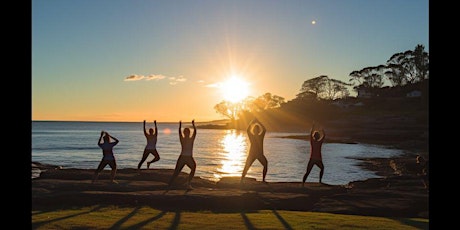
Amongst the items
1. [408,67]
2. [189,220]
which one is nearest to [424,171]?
[189,220]

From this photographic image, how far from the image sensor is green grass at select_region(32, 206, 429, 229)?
28.1ft

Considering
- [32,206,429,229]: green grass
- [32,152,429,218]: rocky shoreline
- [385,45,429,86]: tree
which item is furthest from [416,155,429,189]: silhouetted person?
[385,45,429,86]: tree

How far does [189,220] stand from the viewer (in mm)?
9227

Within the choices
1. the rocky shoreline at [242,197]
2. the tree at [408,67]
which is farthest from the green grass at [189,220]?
the tree at [408,67]

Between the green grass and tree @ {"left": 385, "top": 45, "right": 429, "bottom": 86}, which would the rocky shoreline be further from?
tree @ {"left": 385, "top": 45, "right": 429, "bottom": 86}

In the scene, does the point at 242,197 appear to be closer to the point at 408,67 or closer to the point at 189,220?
the point at 189,220

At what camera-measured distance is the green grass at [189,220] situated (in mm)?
8555

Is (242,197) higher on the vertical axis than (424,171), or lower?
lower

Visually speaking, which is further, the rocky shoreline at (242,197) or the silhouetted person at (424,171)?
the silhouetted person at (424,171)

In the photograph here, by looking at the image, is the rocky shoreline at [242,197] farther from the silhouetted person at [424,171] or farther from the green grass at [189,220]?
the green grass at [189,220]

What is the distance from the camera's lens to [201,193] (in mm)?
12906

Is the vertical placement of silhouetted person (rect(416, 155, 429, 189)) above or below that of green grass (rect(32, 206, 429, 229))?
above
